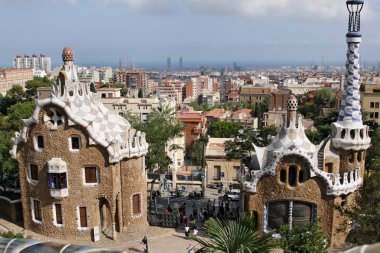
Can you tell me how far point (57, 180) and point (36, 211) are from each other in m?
3.68

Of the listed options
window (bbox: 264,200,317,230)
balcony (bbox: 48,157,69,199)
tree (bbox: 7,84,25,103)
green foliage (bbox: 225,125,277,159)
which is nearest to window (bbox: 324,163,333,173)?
window (bbox: 264,200,317,230)

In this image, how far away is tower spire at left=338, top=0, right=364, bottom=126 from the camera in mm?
27547

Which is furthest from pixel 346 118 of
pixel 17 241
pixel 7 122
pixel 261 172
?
pixel 7 122

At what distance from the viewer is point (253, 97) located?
149m

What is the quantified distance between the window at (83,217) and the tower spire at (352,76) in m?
18.4

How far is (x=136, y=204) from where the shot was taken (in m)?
30.3

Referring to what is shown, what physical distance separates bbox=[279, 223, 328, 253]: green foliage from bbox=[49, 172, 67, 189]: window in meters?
15.4

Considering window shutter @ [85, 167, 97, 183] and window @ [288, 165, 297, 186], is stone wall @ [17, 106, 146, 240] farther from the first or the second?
window @ [288, 165, 297, 186]

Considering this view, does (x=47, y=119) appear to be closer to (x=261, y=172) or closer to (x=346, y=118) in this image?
(x=261, y=172)

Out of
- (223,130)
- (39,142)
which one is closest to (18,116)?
(39,142)

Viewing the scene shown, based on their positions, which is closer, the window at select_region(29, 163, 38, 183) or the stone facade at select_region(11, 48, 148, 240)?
the stone facade at select_region(11, 48, 148, 240)

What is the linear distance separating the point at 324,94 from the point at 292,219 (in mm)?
74500

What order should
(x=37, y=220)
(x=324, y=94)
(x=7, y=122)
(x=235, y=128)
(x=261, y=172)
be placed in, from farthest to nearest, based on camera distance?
(x=324, y=94)
(x=235, y=128)
(x=7, y=122)
(x=37, y=220)
(x=261, y=172)

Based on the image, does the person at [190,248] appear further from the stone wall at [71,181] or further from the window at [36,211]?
the window at [36,211]
